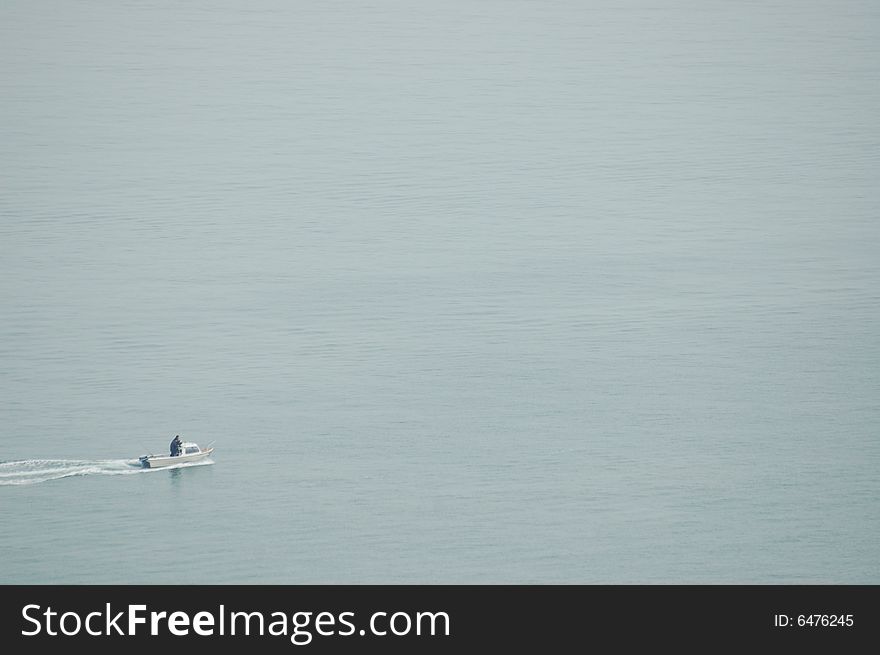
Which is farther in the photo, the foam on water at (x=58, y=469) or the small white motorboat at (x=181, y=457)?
the small white motorboat at (x=181, y=457)

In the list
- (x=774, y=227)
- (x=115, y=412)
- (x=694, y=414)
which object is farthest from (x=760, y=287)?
(x=115, y=412)

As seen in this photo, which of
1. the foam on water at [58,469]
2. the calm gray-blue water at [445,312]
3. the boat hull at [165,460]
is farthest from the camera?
the boat hull at [165,460]

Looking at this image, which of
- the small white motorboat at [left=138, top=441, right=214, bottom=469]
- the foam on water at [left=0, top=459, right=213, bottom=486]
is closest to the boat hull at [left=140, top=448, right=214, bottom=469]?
the small white motorboat at [left=138, top=441, right=214, bottom=469]

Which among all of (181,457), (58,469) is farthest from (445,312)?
(58,469)

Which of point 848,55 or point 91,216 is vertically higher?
point 848,55

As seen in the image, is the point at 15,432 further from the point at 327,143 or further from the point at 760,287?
the point at 327,143

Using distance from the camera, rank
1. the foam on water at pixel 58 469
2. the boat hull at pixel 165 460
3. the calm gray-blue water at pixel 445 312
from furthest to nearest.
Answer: the boat hull at pixel 165 460 < the foam on water at pixel 58 469 < the calm gray-blue water at pixel 445 312

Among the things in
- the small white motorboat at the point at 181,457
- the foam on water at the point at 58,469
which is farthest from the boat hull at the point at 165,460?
the foam on water at the point at 58,469

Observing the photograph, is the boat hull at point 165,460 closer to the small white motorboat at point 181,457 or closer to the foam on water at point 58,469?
the small white motorboat at point 181,457
